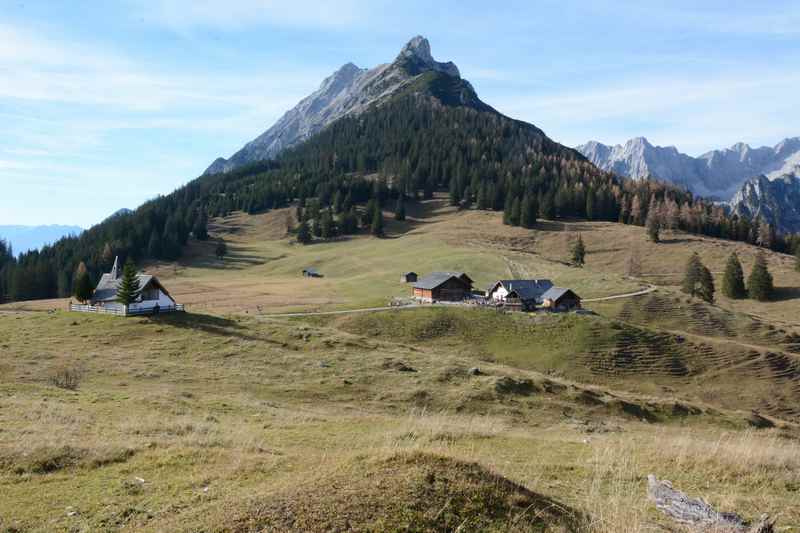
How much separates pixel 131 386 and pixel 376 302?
51.0 m

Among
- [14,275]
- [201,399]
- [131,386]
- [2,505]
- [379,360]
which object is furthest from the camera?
[14,275]

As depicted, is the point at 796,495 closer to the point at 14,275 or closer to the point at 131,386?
the point at 131,386

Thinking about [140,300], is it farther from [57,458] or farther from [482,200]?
→ [482,200]

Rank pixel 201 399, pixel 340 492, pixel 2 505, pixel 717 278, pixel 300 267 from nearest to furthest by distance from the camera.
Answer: pixel 340 492 < pixel 2 505 < pixel 201 399 < pixel 717 278 < pixel 300 267

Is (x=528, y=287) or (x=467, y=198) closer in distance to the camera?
(x=528, y=287)

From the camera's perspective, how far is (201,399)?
98.2 feet

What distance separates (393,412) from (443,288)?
179 feet

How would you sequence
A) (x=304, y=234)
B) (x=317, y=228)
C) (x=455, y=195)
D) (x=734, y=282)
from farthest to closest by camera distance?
(x=455, y=195)
(x=317, y=228)
(x=304, y=234)
(x=734, y=282)

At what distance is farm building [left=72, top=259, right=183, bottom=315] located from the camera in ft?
199

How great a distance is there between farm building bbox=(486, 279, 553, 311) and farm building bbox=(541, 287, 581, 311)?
4.86ft

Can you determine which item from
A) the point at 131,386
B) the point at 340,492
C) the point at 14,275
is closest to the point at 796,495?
the point at 340,492

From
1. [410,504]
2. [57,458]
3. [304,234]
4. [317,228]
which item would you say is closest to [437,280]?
[57,458]

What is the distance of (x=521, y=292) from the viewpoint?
3273 inches

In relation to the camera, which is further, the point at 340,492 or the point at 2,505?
the point at 2,505
